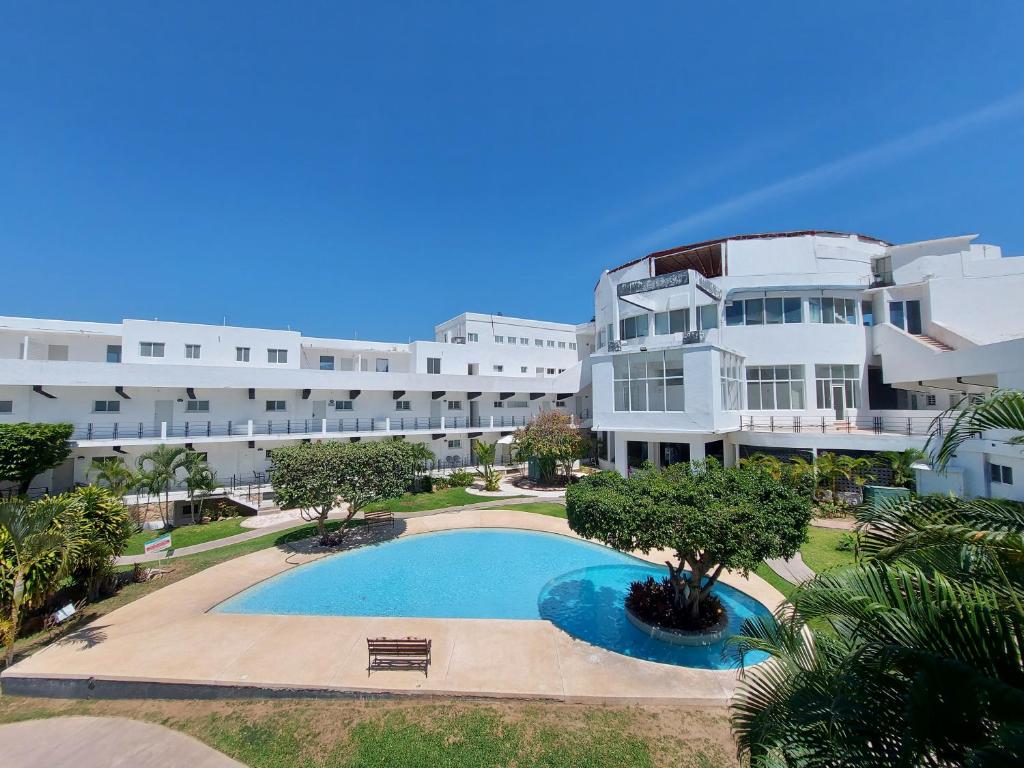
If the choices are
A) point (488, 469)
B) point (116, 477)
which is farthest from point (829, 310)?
point (116, 477)

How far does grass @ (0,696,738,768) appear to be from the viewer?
6.28 metres

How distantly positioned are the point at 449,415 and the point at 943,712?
29.4m

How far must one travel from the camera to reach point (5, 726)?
7.25m

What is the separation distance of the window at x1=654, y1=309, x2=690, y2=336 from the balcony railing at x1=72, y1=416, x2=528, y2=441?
12.8m

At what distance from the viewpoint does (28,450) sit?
17625 mm

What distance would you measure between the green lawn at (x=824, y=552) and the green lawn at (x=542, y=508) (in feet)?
29.8

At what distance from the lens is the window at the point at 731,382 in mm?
20969

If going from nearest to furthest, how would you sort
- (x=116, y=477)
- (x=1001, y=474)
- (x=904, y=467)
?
1. (x=1001, y=474)
2. (x=904, y=467)
3. (x=116, y=477)

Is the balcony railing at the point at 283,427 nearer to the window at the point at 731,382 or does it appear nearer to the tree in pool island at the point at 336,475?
the tree in pool island at the point at 336,475

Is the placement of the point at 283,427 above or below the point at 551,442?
above

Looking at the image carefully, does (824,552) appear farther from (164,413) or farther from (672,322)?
(164,413)

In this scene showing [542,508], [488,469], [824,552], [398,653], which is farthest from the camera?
[488,469]

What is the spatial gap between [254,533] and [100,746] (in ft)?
39.4

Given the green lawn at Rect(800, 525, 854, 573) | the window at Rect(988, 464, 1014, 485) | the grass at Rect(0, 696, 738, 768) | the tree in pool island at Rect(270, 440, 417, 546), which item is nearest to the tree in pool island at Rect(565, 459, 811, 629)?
the grass at Rect(0, 696, 738, 768)
